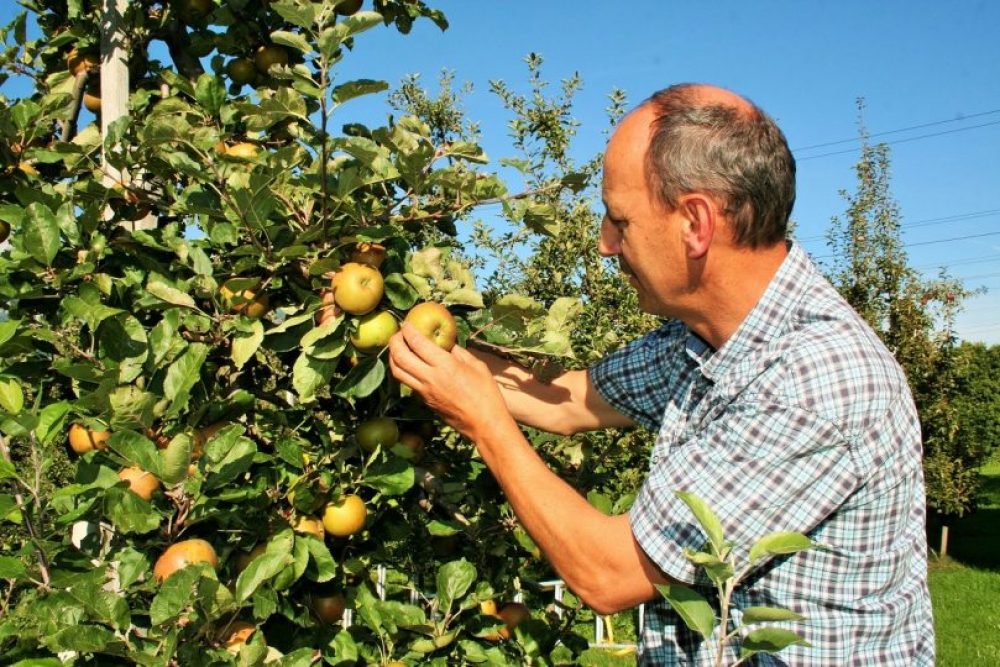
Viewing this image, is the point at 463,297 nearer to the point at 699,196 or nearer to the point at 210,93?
the point at 699,196

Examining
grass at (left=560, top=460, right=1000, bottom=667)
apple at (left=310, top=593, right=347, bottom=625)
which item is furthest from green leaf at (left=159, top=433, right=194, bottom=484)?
grass at (left=560, top=460, right=1000, bottom=667)

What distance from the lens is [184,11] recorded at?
2230 millimetres

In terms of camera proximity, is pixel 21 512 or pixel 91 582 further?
pixel 21 512

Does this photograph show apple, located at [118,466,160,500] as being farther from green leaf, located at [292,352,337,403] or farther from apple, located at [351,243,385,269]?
apple, located at [351,243,385,269]

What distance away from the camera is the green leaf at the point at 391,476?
177 centimetres

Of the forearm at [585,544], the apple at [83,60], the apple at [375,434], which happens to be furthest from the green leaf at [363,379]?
the apple at [83,60]

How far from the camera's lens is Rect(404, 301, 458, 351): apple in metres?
1.71

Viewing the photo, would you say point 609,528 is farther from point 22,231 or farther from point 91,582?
point 22,231

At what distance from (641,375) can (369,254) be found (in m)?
0.89

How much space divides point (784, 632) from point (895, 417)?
26.5 inches

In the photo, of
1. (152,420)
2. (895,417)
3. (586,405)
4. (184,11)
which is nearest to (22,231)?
(152,420)

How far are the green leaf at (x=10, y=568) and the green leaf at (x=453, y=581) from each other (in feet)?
2.88

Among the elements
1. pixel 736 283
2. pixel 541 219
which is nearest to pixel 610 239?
pixel 541 219

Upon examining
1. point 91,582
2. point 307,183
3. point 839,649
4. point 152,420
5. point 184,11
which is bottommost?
point 839,649
